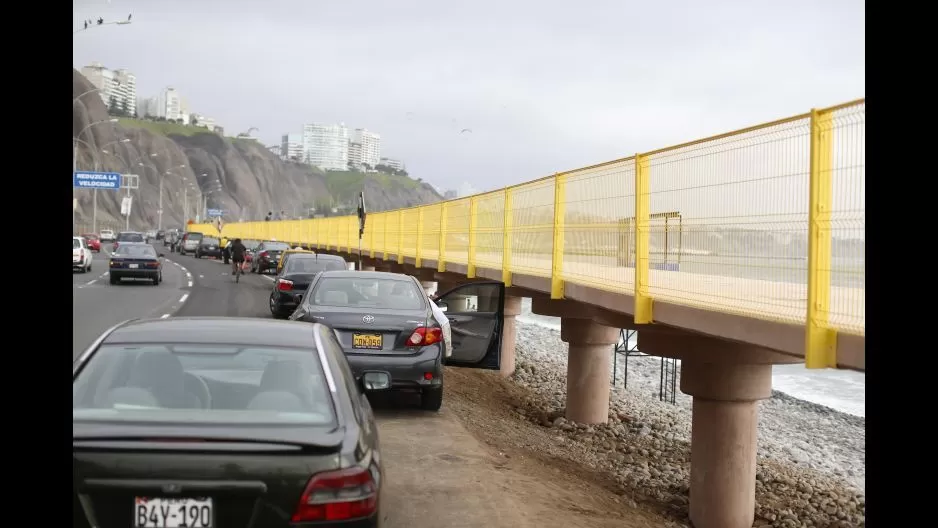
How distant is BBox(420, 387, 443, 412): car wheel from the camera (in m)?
11.7

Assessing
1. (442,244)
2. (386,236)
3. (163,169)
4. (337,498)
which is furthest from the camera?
(163,169)

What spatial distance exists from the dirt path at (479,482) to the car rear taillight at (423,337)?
91 centimetres

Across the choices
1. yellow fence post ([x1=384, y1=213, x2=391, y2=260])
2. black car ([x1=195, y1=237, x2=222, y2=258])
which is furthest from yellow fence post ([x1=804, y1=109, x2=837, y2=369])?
black car ([x1=195, y1=237, x2=222, y2=258])

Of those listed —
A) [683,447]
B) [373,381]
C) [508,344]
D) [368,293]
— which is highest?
[368,293]

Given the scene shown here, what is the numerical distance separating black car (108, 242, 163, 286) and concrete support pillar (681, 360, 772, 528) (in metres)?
29.5

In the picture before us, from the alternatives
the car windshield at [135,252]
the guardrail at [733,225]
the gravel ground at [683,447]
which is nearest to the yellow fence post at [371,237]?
the gravel ground at [683,447]

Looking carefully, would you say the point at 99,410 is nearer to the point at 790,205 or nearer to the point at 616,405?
the point at 790,205

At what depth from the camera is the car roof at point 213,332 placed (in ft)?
16.8

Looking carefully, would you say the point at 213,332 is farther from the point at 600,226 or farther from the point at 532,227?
the point at 532,227

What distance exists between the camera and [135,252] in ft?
123

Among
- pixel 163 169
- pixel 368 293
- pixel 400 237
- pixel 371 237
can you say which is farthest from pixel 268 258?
pixel 163 169

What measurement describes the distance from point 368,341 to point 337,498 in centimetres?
690

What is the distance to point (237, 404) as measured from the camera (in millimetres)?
4715
